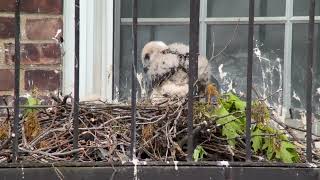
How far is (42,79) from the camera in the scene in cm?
289

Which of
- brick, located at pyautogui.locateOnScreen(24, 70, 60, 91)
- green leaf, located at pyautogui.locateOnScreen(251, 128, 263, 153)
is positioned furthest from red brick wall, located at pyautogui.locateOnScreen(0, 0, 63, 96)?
green leaf, located at pyautogui.locateOnScreen(251, 128, 263, 153)

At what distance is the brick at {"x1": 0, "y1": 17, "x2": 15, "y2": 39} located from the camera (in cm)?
282

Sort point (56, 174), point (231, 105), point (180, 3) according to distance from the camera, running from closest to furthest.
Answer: point (56, 174)
point (231, 105)
point (180, 3)

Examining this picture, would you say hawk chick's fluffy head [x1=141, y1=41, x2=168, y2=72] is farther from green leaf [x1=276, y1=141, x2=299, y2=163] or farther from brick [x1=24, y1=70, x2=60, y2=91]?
green leaf [x1=276, y1=141, x2=299, y2=163]

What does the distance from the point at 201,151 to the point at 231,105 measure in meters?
0.20

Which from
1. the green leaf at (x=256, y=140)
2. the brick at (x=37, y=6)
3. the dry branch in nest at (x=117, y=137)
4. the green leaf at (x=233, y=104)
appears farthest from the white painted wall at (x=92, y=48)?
the green leaf at (x=256, y=140)

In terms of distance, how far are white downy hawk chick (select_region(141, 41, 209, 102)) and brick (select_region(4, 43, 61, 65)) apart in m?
0.38

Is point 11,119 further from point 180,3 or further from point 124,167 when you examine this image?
point 180,3

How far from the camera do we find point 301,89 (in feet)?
9.82

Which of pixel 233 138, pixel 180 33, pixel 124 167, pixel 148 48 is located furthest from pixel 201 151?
pixel 180 33

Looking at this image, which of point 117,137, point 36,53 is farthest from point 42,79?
point 117,137

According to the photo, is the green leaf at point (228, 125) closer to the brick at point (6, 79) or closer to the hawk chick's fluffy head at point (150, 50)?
the hawk chick's fluffy head at point (150, 50)

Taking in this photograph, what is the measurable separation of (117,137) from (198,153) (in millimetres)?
258

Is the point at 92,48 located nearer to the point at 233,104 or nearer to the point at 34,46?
the point at 34,46
